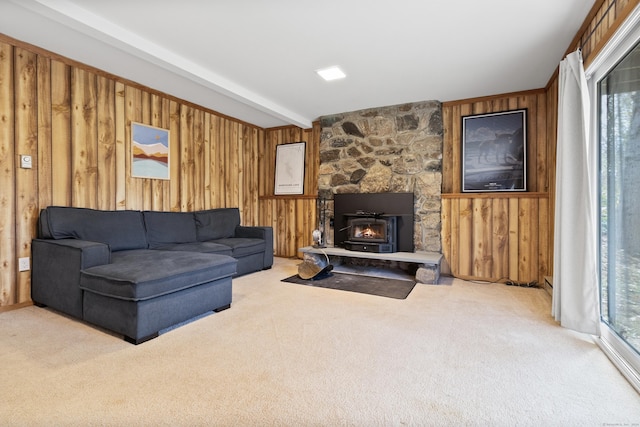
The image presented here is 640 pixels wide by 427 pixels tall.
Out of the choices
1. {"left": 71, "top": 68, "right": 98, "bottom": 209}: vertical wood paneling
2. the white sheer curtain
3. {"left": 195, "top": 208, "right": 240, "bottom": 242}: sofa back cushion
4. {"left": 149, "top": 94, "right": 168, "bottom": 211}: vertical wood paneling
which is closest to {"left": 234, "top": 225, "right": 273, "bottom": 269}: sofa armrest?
{"left": 195, "top": 208, "right": 240, "bottom": 242}: sofa back cushion

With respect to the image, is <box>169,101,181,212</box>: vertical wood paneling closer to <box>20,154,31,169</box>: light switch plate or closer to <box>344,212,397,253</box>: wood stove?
<box>20,154,31,169</box>: light switch plate

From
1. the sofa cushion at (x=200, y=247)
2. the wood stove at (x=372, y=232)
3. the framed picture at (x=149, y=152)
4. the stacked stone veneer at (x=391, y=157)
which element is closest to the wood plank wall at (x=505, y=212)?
the stacked stone veneer at (x=391, y=157)

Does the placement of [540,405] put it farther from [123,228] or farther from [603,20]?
[123,228]

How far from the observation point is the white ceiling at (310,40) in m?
2.27

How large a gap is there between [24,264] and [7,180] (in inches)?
30.5

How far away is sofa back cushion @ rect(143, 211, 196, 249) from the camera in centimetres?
372

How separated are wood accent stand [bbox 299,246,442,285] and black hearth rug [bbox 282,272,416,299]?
0.91 ft

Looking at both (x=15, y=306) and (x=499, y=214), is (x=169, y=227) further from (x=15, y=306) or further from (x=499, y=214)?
(x=499, y=214)

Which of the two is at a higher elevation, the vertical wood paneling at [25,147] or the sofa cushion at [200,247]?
the vertical wood paneling at [25,147]

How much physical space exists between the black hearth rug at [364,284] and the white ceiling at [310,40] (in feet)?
7.91

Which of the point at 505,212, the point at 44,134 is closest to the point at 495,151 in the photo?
the point at 505,212

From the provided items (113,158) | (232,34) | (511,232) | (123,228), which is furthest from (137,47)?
(511,232)

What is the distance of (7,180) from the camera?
276 cm

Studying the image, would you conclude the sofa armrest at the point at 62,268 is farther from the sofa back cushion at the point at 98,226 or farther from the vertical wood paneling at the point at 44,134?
the vertical wood paneling at the point at 44,134
